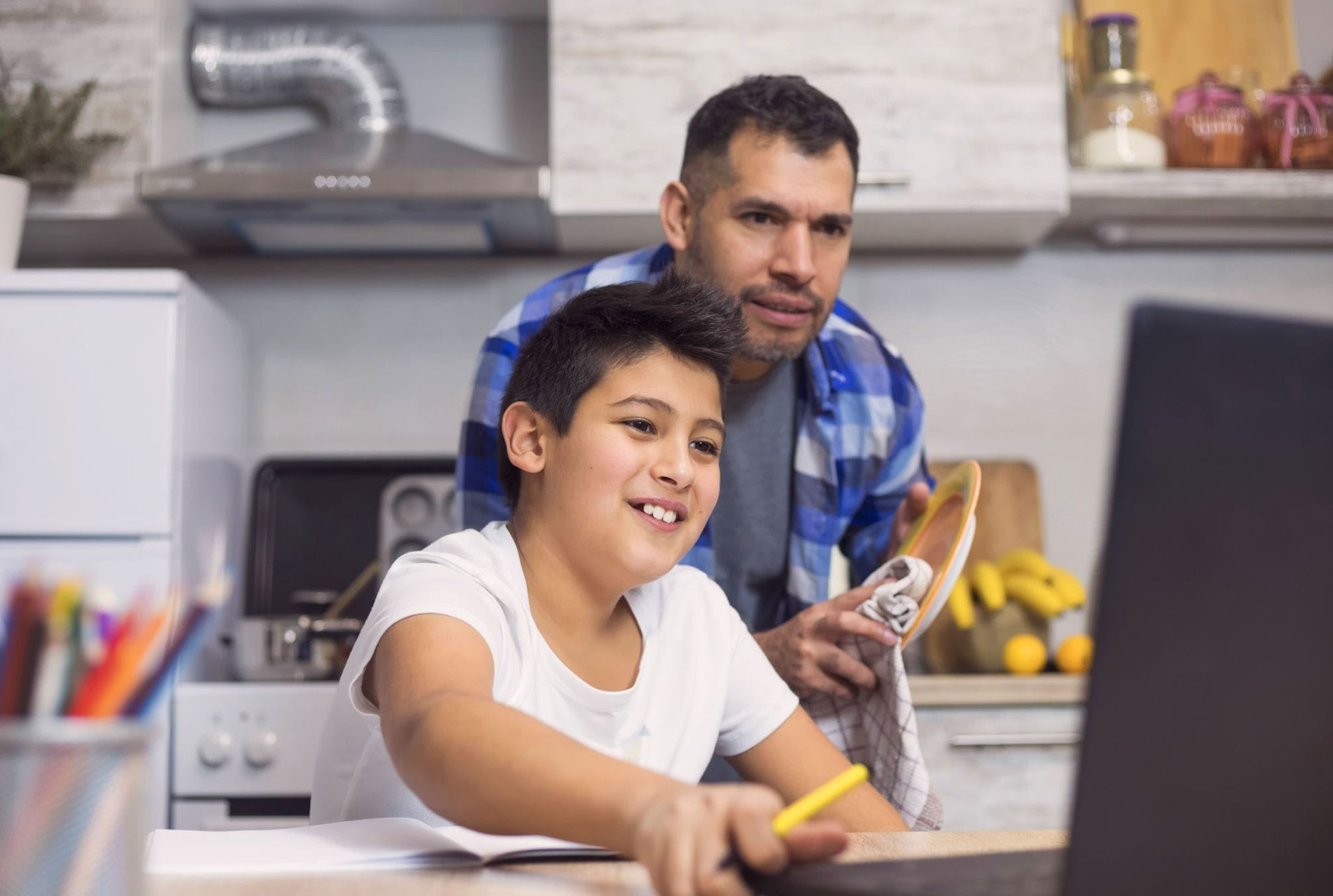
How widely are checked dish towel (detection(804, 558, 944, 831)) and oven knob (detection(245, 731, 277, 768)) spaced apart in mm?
919

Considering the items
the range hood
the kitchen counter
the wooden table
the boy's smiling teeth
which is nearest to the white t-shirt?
the boy's smiling teeth

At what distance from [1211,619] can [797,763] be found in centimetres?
67

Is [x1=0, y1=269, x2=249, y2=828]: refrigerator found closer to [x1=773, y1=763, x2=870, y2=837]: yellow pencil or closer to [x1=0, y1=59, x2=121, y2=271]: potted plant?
[x1=0, y1=59, x2=121, y2=271]: potted plant

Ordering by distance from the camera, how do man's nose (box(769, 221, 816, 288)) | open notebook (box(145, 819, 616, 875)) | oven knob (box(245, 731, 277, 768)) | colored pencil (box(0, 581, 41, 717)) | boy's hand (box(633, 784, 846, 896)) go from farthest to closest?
oven knob (box(245, 731, 277, 768)) < man's nose (box(769, 221, 816, 288)) < open notebook (box(145, 819, 616, 875)) < boy's hand (box(633, 784, 846, 896)) < colored pencil (box(0, 581, 41, 717))

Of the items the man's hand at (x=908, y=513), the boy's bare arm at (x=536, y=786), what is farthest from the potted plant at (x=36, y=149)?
the boy's bare arm at (x=536, y=786)

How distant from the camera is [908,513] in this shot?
145cm

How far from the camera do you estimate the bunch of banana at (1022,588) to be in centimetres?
196

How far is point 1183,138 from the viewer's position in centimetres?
212

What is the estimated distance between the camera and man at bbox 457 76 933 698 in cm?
142

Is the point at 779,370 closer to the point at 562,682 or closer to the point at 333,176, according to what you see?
the point at 562,682

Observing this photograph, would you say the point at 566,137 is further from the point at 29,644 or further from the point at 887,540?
the point at 29,644

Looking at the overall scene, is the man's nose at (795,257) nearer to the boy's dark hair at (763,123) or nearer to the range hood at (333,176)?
the boy's dark hair at (763,123)

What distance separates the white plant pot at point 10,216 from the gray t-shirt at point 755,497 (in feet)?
3.91

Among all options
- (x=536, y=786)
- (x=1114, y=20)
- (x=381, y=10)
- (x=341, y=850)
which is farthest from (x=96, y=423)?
(x=1114, y=20)
